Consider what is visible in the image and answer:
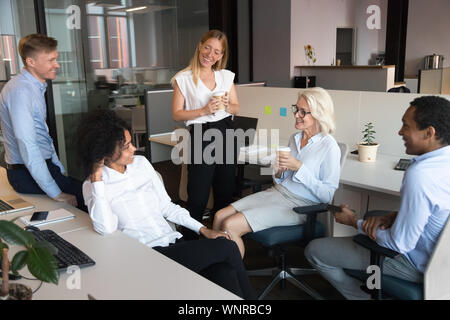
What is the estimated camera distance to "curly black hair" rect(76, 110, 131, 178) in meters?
Answer: 1.79

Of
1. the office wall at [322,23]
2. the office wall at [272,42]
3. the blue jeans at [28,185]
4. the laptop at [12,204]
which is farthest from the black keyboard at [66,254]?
the office wall at [322,23]

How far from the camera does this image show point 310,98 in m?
2.47

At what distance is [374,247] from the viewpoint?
179 centimetres

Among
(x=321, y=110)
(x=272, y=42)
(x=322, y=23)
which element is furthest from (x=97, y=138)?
(x=322, y=23)

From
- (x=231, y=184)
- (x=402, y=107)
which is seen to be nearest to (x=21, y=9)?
(x=231, y=184)

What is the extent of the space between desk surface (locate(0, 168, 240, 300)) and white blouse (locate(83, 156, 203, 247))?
100 mm

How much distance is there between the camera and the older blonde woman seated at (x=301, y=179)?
2.39 meters

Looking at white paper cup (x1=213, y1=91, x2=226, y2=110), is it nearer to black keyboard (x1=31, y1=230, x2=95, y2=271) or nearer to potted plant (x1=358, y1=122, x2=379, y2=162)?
potted plant (x1=358, y1=122, x2=379, y2=162)

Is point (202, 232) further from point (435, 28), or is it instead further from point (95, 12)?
point (435, 28)

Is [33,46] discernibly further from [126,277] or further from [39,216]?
[126,277]

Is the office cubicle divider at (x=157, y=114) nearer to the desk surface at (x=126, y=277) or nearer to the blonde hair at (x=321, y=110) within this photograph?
the blonde hair at (x=321, y=110)

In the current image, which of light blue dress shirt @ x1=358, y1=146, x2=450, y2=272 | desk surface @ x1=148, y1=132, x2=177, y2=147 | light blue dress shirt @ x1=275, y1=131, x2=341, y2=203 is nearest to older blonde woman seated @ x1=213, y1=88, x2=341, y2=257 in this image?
light blue dress shirt @ x1=275, y1=131, x2=341, y2=203

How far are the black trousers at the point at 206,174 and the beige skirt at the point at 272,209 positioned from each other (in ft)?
0.94

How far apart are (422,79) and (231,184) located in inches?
114
